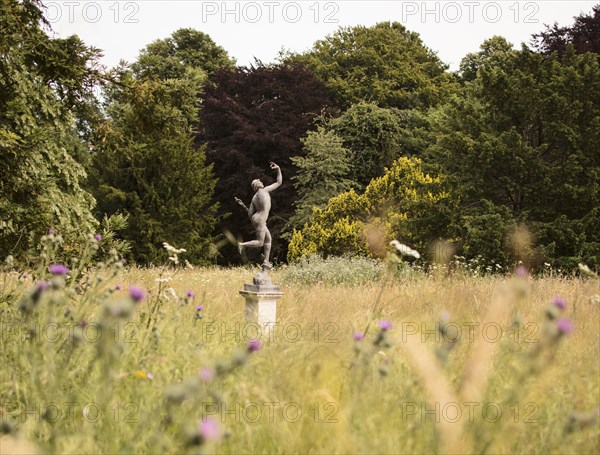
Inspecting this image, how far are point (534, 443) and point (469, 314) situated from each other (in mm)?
3856

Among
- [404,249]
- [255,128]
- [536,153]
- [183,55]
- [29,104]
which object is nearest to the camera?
[404,249]

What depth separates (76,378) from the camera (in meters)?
3.16

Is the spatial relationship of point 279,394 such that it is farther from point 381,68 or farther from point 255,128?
point 381,68

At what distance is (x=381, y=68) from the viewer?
27.1 metres

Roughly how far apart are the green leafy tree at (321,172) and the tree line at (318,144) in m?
0.08

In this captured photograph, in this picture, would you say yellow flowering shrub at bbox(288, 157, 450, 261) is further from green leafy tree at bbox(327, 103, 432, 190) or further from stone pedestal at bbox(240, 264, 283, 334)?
stone pedestal at bbox(240, 264, 283, 334)

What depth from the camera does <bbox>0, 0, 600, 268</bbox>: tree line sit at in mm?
6469

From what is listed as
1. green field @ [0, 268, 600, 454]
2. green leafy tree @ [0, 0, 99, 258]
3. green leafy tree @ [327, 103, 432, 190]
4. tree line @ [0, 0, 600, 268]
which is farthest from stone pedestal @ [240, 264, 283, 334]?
green leafy tree @ [327, 103, 432, 190]

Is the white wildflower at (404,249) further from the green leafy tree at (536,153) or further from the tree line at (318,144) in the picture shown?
the green leafy tree at (536,153)

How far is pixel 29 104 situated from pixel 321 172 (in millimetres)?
14483

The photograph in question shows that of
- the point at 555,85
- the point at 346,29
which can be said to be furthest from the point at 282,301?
the point at 346,29

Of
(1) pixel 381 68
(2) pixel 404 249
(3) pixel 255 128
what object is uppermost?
(1) pixel 381 68

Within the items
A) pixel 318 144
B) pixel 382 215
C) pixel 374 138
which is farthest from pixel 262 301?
pixel 374 138

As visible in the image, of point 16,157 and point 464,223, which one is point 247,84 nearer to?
point 464,223
